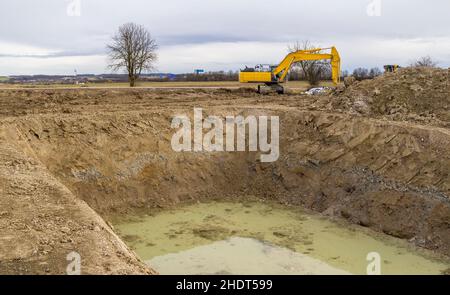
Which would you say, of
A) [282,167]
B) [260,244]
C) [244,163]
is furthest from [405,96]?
[260,244]

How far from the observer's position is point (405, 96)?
1555 centimetres

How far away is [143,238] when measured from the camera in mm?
11984

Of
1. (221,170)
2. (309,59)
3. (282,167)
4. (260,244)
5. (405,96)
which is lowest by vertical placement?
(260,244)

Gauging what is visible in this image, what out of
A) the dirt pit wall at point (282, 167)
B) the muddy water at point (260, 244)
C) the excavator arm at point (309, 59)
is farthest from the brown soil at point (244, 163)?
the excavator arm at point (309, 59)

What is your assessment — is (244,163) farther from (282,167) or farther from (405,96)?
(405,96)

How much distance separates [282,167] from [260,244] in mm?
4684

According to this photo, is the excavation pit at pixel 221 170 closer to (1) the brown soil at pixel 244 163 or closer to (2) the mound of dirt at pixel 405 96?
(1) the brown soil at pixel 244 163

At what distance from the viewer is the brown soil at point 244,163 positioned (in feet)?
36.9

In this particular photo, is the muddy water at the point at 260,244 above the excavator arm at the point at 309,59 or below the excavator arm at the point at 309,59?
below

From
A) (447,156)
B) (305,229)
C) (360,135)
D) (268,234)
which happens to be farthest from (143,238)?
(447,156)

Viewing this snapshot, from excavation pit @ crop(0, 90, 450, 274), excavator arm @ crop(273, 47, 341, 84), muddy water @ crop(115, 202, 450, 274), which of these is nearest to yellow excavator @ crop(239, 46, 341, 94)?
excavator arm @ crop(273, 47, 341, 84)

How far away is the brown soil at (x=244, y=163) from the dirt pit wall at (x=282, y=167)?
0.03m

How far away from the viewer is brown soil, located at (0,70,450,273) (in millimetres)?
11234
